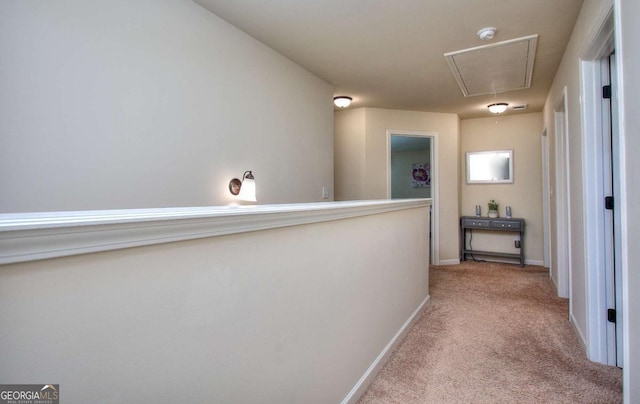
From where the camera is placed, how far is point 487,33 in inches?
101

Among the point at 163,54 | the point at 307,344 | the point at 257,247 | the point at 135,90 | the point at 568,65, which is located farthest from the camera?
the point at 568,65

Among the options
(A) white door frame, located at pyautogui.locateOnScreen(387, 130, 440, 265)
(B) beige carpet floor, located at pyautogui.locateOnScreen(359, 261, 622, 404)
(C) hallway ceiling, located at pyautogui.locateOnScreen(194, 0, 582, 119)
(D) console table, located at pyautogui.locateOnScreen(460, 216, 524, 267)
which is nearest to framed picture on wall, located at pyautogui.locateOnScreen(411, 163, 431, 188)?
(D) console table, located at pyautogui.locateOnScreen(460, 216, 524, 267)

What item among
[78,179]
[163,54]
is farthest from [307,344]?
[163,54]

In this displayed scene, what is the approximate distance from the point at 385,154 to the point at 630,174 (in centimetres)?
366

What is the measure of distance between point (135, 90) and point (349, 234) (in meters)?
1.42

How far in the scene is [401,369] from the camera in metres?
2.02

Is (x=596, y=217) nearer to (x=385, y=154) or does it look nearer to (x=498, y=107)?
(x=498, y=107)

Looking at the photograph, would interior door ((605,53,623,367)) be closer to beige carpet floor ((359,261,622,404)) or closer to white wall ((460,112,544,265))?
beige carpet floor ((359,261,622,404))

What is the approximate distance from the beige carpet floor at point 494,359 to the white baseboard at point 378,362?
0.13 feet

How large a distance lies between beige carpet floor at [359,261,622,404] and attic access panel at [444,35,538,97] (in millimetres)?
2323

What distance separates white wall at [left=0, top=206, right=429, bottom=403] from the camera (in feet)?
1.84

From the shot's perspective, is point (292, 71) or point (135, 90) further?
point (292, 71)

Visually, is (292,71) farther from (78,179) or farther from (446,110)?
(446,110)

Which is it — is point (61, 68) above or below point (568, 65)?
below
